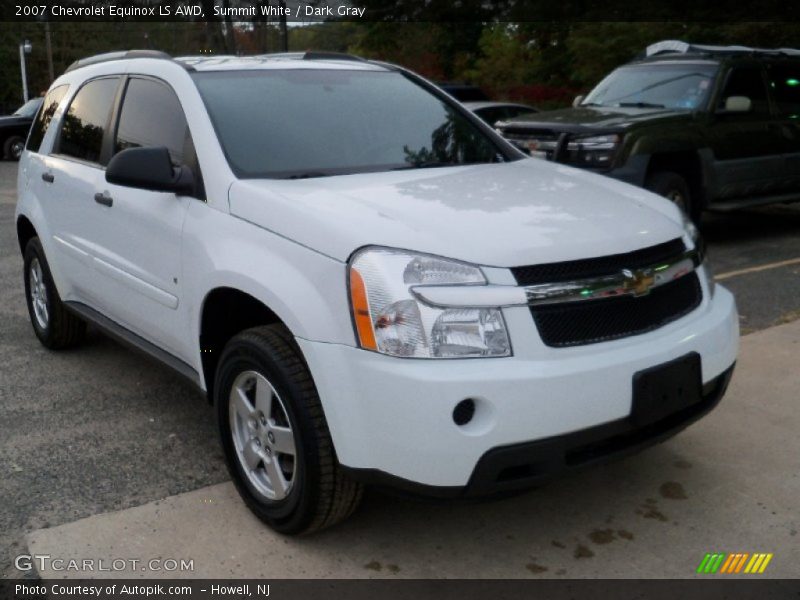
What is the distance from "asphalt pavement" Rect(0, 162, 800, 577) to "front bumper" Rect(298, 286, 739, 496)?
1.95ft

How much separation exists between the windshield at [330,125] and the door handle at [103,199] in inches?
29.8

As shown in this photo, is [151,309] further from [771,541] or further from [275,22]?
[275,22]

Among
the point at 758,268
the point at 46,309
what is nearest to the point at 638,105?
the point at 758,268

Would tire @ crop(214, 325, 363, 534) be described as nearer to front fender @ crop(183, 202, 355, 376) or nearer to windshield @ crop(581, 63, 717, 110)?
front fender @ crop(183, 202, 355, 376)

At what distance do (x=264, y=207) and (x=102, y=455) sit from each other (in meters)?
1.58

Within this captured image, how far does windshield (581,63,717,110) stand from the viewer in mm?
9109

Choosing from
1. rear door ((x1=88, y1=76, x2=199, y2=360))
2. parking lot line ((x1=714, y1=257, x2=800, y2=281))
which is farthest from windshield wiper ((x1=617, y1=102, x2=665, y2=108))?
rear door ((x1=88, y1=76, x2=199, y2=360))

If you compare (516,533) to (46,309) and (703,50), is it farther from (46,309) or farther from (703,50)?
(703,50)

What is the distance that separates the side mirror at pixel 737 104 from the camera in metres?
9.07

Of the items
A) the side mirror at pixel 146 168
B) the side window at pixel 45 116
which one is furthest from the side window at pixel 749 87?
the side mirror at pixel 146 168

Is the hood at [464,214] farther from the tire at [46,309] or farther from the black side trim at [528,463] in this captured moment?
the tire at [46,309]

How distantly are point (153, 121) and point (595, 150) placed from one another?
16.2ft

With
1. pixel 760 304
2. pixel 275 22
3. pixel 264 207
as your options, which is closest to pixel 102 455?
pixel 264 207

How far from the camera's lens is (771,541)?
3354mm
